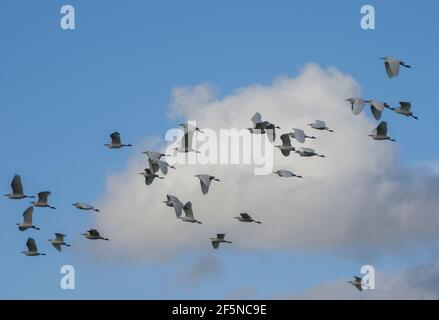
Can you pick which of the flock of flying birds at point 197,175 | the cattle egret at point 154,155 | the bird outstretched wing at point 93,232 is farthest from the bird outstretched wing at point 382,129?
the bird outstretched wing at point 93,232

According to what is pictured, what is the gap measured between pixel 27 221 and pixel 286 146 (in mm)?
25624

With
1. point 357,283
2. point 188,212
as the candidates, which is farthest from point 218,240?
point 357,283

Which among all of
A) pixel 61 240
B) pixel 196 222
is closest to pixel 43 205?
pixel 61 240

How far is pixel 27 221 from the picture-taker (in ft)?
412

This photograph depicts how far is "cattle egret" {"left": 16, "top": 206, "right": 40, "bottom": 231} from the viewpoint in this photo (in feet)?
411

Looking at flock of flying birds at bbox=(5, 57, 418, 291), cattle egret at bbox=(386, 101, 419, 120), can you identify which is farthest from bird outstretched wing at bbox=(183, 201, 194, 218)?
cattle egret at bbox=(386, 101, 419, 120)

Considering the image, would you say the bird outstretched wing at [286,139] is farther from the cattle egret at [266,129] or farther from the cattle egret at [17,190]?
the cattle egret at [17,190]

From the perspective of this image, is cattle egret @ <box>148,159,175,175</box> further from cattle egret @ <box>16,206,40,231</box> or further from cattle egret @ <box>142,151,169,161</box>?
Result: cattle egret @ <box>16,206,40,231</box>

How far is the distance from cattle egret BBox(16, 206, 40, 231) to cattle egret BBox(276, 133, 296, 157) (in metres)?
24.4

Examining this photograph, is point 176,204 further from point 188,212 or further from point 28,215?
point 28,215

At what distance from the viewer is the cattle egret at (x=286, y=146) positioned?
401 feet

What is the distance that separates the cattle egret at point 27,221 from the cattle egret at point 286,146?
24433 millimetres

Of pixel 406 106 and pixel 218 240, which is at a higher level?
pixel 406 106
